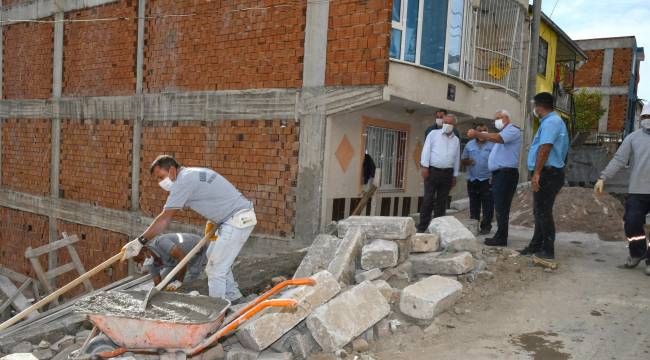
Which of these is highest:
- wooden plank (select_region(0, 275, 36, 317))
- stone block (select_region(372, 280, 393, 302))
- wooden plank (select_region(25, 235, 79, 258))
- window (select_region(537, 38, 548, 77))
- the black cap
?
window (select_region(537, 38, 548, 77))

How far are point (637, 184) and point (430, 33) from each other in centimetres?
376

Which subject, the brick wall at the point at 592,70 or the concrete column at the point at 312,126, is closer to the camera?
the concrete column at the point at 312,126

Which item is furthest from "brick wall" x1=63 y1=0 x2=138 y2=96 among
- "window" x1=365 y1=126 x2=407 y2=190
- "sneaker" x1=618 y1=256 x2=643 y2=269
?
"sneaker" x1=618 y1=256 x2=643 y2=269

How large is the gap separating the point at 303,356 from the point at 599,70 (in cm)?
2686

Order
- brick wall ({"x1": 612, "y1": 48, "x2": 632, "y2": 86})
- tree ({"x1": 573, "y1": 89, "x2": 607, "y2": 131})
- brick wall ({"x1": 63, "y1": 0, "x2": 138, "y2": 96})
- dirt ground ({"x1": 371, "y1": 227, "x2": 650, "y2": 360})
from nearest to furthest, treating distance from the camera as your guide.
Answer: dirt ground ({"x1": 371, "y1": 227, "x2": 650, "y2": 360}) → brick wall ({"x1": 63, "y1": 0, "x2": 138, "y2": 96}) → tree ({"x1": 573, "y1": 89, "x2": 607, "y2": 131}) → brick wall ({"x1": 612, "y1": 48, "x2": 632, "y2": 86})

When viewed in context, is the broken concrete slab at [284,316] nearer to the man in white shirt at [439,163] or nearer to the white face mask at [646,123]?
the man in white shirt at [439,163]

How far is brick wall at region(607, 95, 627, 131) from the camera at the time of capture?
25.3 m

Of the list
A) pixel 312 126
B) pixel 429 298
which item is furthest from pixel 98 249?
pixel 429 298

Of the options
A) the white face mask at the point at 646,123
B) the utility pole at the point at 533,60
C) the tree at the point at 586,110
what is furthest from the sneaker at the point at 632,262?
the tree at the point at 586,110

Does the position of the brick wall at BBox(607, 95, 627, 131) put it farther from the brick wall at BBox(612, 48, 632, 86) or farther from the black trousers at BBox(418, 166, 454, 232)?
the black trousers at BBox(418, 166, 454, 232)

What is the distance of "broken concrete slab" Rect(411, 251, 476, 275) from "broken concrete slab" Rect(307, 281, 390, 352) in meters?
1.12

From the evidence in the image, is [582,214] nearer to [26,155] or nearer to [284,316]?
[284,316]

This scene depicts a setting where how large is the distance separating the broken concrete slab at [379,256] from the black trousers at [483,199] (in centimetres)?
258

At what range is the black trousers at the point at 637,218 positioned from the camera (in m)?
5.67
